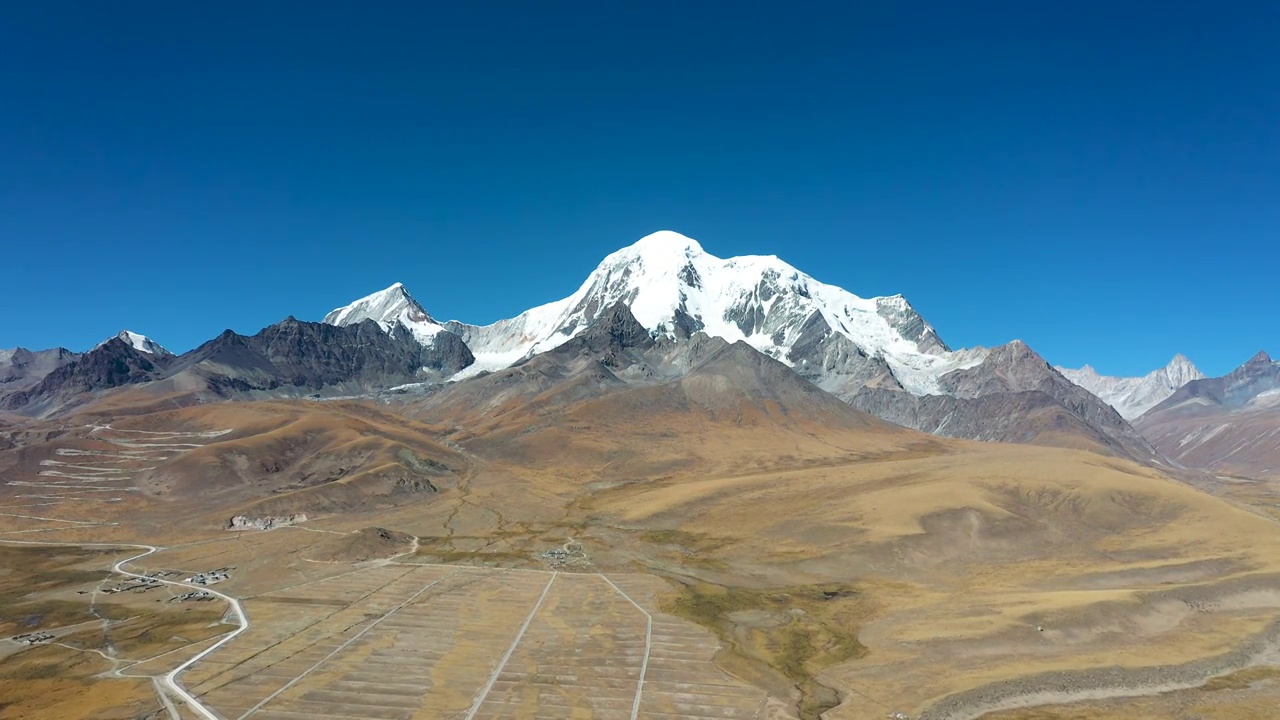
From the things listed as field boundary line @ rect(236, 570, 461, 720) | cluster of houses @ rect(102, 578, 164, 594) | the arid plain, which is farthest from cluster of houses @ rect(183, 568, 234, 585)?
field boundary line @ rect(236, 570, 461, 720)

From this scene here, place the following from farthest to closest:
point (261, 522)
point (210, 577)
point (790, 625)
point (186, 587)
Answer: point (261, 522) → point (210, 577) → point (186, 587) → point (790, 625)

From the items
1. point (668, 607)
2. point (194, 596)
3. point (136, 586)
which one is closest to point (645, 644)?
point (668, 607)

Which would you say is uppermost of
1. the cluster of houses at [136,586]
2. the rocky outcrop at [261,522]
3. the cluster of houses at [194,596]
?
the rocky outcrop at [261,522]

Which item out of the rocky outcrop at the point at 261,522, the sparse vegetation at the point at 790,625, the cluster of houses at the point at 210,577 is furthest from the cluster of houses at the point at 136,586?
the sparse vegetation at the point at 790,625

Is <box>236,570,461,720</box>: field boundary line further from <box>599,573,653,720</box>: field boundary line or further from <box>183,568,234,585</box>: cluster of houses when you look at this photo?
<box>183,568,234,585</box>: cluster of houses

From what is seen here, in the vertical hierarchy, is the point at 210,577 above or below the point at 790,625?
above

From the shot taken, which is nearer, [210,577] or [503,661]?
[503,661]

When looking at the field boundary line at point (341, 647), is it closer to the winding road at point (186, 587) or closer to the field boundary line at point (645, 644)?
the winding road at point (186, 587)

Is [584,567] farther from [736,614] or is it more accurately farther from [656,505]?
[656,505]

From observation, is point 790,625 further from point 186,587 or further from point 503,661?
point 186,587

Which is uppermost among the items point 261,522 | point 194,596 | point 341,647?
point 261,522

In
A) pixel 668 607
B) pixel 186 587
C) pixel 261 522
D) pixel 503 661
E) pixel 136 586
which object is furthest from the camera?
pixel 261 522
